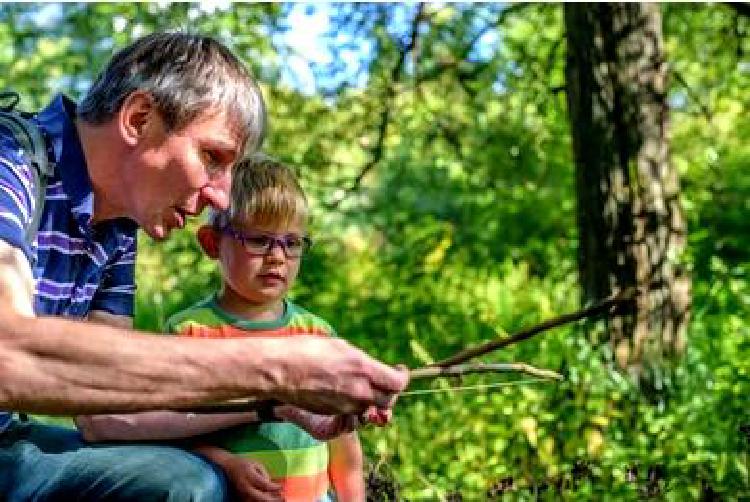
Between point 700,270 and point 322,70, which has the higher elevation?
point 322,70

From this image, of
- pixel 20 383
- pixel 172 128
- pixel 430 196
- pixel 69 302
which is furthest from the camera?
pixel 430 196

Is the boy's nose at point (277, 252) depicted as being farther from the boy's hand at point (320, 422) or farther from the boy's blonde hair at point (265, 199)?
the boy's hand at point (320, 422)

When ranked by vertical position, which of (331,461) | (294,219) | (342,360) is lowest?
(331,461)

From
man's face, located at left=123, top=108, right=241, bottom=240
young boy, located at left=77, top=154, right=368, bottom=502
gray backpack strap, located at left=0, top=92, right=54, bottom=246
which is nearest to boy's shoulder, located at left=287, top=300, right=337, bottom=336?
young boy, located at left=77, top=154, right=368, bottom=502

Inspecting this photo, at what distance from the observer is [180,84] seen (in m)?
3.04

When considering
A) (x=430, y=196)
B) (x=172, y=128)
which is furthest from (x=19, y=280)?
(x=430, y=196)

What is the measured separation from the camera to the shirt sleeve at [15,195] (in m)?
2.74

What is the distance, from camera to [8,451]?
3271mm

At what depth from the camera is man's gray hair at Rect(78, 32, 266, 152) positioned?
Answer: 9.97 feet

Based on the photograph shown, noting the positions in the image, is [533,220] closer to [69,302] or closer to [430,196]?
[430,196]

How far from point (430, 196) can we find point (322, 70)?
368 centimetres

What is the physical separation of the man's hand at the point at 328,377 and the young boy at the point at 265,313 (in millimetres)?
906

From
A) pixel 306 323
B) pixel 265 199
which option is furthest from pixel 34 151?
pixel 306 323

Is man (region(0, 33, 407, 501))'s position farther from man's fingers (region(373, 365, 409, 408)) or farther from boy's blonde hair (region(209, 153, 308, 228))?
boy's blonde hair (region(209, 153, 308, 228))
